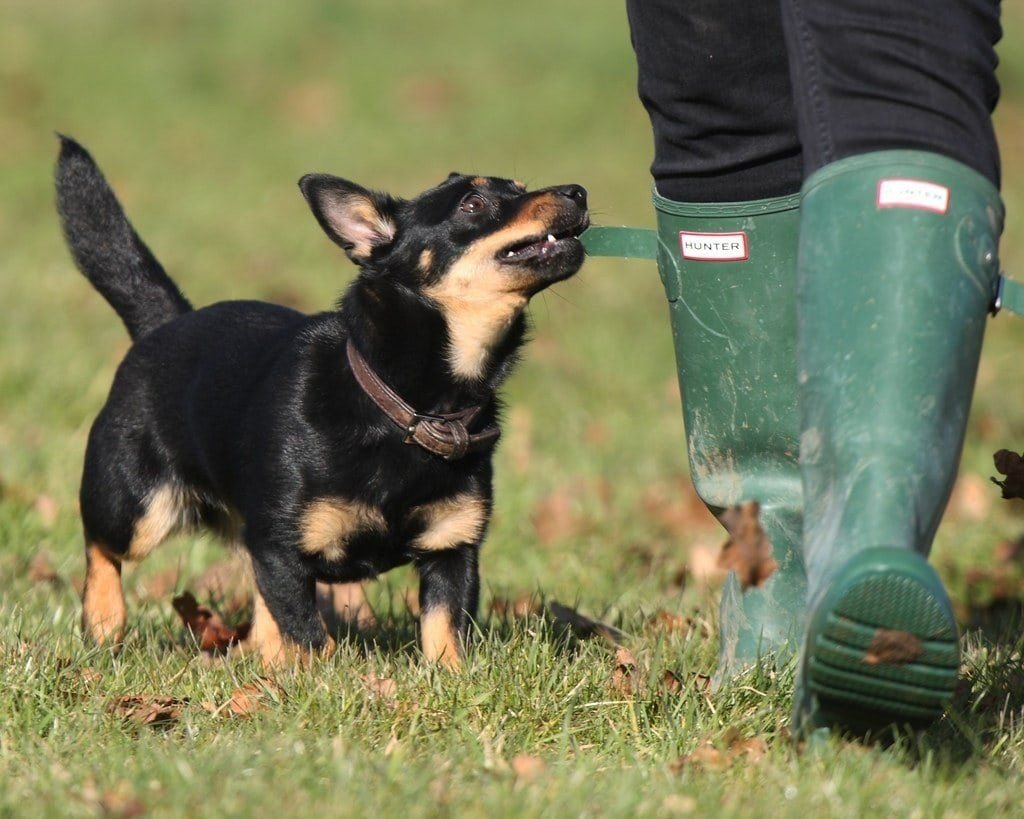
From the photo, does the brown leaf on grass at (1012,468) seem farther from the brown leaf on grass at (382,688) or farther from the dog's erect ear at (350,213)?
the dog's erect ear at (350,213)

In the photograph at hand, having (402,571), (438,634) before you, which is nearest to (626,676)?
(438,634)

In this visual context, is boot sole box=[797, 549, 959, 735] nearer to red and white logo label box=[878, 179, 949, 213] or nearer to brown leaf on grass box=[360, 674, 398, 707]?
red and white logo label box=[878, 179, 949, 213]

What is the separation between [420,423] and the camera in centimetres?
331

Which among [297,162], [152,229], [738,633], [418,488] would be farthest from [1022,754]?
[297,162]

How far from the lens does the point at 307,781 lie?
221 cm

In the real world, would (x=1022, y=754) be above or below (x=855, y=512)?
below

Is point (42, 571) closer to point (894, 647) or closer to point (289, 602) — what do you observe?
point (289, 602)

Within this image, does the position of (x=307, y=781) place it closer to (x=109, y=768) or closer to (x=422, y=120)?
(x=109, y=768)

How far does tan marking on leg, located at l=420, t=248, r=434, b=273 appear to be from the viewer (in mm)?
3605

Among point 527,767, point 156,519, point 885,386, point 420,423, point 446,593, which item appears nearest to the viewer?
point 885,386

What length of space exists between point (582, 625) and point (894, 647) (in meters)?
1.52

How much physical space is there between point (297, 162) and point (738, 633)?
33.1 feet

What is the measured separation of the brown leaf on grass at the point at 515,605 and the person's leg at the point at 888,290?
5.48 feet

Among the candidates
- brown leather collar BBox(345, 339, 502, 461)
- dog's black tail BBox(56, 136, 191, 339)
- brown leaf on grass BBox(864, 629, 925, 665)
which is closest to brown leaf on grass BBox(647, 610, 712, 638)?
brown leather collar BBox(345, 339, 502, 461)
